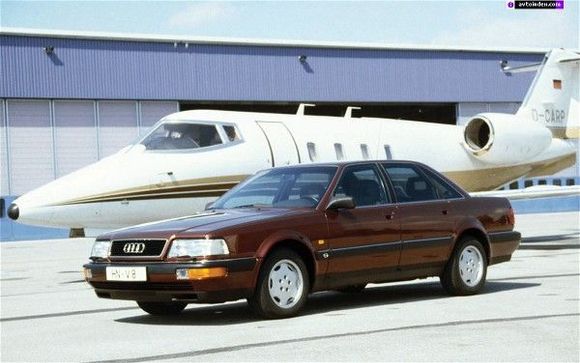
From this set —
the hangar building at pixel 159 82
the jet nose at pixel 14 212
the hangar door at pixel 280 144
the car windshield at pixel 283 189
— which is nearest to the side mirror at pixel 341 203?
the car windshield at pixel 283 189

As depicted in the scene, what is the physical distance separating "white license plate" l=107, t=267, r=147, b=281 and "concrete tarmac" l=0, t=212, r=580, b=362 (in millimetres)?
445

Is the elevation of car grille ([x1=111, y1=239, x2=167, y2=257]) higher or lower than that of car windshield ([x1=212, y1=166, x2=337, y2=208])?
lower

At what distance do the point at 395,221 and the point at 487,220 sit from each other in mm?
1486

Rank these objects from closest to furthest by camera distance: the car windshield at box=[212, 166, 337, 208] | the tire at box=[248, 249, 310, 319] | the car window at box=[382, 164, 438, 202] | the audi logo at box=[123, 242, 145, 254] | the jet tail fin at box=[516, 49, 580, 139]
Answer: the tire at box=[248, 249, 310, 319] < the audi logo at box=[123, 242, 145, 254] < the car windshield at box=[212, 166, 337, 208] < the car window at box=[382, 164, 438, 202] < the jet tail fin at box=[516, 49, 580, 139]

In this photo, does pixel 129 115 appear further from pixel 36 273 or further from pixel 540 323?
pixel 540 323

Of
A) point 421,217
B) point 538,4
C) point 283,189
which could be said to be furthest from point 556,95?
point 283,189

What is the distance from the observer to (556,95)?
80.2ft

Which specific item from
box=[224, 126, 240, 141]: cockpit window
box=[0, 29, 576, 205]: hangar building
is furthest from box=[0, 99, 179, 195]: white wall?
box=[224, 126, 240, 141]: cockpit window

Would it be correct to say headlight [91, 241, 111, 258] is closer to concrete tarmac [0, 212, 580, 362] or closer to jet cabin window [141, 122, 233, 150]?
concrete tarmac [0, 212, 580, 362]

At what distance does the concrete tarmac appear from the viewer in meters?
7.30

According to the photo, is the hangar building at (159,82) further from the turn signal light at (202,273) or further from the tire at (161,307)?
the turn signal light at (202,273)

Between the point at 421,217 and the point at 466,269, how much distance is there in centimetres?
90

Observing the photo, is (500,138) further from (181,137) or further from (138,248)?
(138,248)

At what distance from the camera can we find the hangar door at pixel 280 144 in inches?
690
